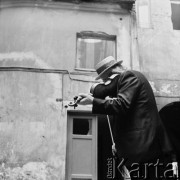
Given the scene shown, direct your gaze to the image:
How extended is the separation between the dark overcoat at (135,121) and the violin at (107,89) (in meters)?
0.10

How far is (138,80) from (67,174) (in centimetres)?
727

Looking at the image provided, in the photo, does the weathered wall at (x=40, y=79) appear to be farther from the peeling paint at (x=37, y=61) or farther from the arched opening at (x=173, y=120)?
the arched opening at (x=173, y=120)

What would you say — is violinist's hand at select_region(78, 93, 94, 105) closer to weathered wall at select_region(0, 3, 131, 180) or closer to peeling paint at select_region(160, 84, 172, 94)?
weathered wall at select_region(0, 3, 131, 180)

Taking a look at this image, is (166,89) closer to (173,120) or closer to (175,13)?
(173,120)

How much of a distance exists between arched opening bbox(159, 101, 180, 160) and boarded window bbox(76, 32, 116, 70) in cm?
215

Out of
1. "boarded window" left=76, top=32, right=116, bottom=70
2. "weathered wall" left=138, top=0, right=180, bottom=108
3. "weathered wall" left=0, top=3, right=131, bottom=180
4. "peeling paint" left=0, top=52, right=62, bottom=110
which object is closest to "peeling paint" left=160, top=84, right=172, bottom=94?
"weathered wall" left=138, top=0, right=180, bottom=108

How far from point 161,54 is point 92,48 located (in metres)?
2.11

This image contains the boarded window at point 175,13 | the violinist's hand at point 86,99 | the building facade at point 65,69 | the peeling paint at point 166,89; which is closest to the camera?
the violinist's hand at point 86,99

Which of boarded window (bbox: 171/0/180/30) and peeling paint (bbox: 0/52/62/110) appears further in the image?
boarded window (bbox: 171/0/180/30)

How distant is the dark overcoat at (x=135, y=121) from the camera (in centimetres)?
275

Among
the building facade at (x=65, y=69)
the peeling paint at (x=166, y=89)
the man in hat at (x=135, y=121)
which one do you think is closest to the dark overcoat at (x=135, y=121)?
the man in hat at (x=135, y=121)

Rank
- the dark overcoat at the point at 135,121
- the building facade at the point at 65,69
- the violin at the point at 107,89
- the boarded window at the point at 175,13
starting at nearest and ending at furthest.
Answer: the dark overcoat at the point at 135,121, the violin at the point at 107,89, the building facade at the point at 65,69, the boarded window at the point at 175,13

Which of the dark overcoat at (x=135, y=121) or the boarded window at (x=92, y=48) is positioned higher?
the boarded window at (x=92, y=48)

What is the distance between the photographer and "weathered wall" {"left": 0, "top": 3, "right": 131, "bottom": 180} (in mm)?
9609
